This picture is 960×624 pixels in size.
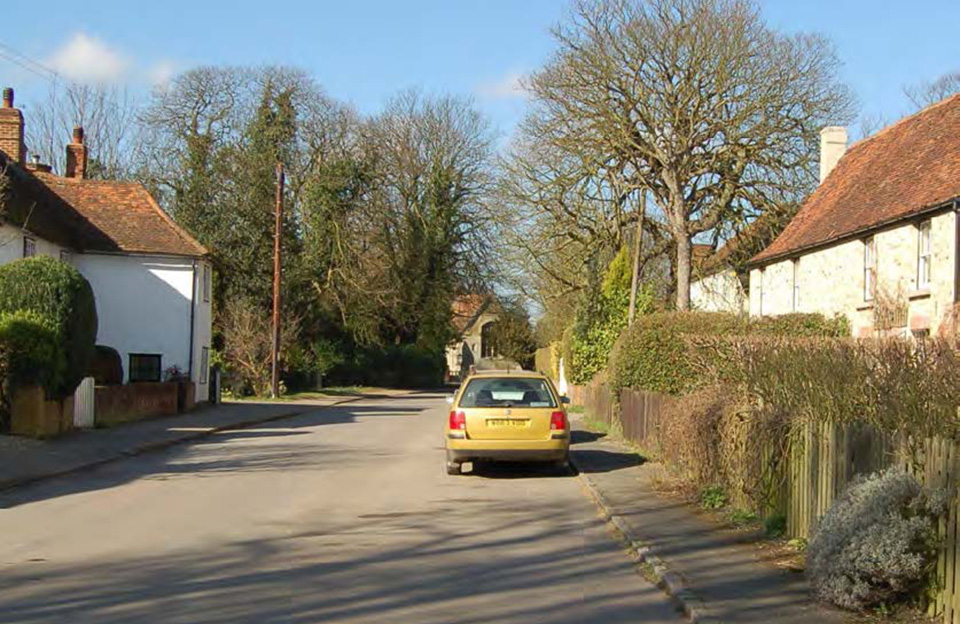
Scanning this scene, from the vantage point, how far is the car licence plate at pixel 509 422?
16.1m

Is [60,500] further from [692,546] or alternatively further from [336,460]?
[692,546]

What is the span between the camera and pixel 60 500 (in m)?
13.9

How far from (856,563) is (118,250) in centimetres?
3240

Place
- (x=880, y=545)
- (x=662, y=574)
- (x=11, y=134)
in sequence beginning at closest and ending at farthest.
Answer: (x=880, y=545) < (x=662, y=574) < (x=11, y=134)

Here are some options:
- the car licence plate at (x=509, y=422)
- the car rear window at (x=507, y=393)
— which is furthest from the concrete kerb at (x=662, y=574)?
the car rear window at (x=507, y=393)

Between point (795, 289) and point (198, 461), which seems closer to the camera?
point (198, 461)

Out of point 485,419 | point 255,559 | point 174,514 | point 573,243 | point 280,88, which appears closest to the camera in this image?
point 255,559

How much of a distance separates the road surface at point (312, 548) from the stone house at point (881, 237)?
9.37 meters

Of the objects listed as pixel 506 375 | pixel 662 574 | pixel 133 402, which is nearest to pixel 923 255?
pixel 506 375

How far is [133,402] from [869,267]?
62.6 ft

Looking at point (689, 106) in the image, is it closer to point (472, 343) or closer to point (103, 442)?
point (103, 442)

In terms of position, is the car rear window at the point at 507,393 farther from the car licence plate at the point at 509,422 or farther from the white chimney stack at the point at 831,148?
the white chimney stack at the point at 831,148

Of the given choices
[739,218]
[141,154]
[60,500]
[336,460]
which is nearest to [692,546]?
[60,500]

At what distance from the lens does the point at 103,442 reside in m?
21.8
